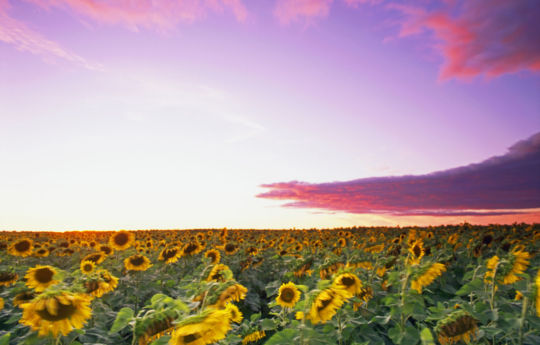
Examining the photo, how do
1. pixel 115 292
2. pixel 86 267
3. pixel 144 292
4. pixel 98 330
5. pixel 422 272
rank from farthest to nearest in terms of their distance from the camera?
pixel 86 267 → pixel 144 292 → pixel 115 292 → pixel 98 330 → pixel 422 272

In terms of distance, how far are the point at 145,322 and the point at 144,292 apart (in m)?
5.93

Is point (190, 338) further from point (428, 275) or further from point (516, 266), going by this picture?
point (516, 266)

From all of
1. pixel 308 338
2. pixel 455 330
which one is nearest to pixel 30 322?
pixel 308 338

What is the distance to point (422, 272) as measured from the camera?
3748mm

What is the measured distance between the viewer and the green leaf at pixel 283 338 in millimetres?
3006

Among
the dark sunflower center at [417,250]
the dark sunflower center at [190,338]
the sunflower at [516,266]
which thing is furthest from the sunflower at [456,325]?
the dark sunflower center at [417,250]

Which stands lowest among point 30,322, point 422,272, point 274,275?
point 274,275

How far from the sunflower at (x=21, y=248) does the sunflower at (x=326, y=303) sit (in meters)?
12.5

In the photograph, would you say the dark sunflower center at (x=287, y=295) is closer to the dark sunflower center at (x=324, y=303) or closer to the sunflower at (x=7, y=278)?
the dark sunflower center at (x=324, y=303)

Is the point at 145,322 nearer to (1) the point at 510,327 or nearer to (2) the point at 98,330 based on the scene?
(2) the point at 98,330

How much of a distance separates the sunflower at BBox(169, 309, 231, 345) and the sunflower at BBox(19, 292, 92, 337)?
0.95 meters

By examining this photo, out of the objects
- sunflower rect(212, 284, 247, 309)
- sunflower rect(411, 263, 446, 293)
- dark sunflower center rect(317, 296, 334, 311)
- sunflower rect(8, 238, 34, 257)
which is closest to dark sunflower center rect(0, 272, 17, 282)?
sunflower rect(8, 238, 34, 257)

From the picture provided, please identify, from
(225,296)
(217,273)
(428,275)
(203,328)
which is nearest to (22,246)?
(217,273)

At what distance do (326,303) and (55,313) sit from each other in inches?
90.2
